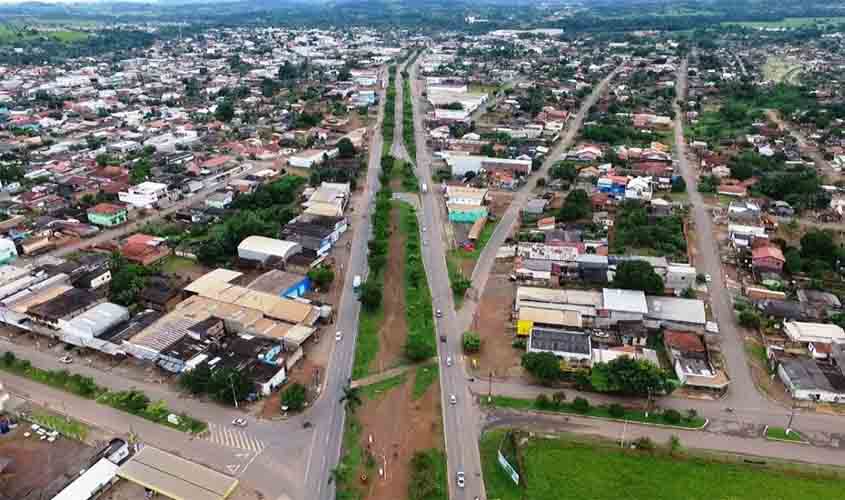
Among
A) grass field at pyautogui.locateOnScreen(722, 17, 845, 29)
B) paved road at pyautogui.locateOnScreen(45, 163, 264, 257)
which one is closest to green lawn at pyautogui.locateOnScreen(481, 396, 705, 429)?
paved road at pyautogui.locateOnScreen(45, 163, 264, 257)

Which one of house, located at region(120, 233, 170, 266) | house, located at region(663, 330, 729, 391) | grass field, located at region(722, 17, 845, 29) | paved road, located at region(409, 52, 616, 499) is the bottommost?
house, located at region(120, 233, 170, 266)

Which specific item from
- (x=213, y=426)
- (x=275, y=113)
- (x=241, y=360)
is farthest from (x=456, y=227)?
(x=275, y=113)

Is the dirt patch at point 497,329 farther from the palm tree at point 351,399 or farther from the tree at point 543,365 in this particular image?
the palm tree at point 351,399

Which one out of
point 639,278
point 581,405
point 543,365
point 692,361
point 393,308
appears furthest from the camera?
point 393,308

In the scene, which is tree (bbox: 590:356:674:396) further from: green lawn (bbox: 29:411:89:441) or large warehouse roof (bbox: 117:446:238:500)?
green lawn (bbox: 29:411:89:441)

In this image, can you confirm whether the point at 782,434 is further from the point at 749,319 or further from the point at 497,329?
the point at 497,329

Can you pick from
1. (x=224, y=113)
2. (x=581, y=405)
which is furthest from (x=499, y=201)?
(x=224, y=113)

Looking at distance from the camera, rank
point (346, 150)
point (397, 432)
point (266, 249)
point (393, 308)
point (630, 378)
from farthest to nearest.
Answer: point (346, 150), point (266, 249), point (393, 308), point (630, 378), point (397, 432)

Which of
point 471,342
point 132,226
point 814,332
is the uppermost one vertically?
point 814,332
